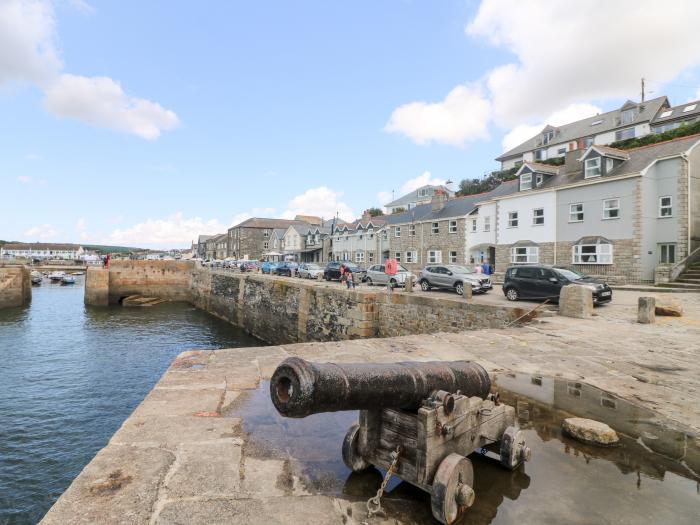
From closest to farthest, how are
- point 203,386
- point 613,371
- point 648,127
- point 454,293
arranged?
point 203,386, point 613,371, point 454,293, point 648,127

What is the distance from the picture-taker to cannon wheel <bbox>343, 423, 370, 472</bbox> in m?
3.10

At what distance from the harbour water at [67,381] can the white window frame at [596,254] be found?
67.5ft

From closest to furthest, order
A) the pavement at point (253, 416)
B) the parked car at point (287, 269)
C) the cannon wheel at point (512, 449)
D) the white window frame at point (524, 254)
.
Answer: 1. the pavement at point (253, 416)
2. the cannon wheel at point (512, 449)
3. the white window frame at point (524, 254)
4. the parked car at point (287, 269)

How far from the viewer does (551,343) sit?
8438 millimetres

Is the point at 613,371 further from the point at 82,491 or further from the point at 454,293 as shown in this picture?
the point at 454,293

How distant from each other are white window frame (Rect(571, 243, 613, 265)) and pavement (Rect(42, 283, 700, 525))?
14.1m

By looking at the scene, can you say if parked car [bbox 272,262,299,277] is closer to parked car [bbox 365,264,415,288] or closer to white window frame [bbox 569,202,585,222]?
parked car [bbox 365,264,415,288]

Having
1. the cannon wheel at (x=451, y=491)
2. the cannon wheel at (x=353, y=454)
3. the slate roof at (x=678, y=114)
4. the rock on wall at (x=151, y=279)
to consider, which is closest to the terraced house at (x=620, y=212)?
the cannon wheel at (x=451, y=491)

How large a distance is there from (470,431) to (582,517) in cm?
88

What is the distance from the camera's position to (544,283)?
14844mm

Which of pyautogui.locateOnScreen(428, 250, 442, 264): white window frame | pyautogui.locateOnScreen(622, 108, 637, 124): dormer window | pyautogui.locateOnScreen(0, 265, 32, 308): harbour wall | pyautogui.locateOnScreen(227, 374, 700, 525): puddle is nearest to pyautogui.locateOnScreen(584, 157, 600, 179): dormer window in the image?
A: pyautogui.locateOnScreen(428, 250, 442, 264): white window frame

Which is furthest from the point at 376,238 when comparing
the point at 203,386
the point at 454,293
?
the point at 203,386

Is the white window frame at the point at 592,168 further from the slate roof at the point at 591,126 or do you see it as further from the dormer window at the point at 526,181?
the slate roof at the point at 591,126

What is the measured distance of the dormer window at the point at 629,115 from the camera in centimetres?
4647
